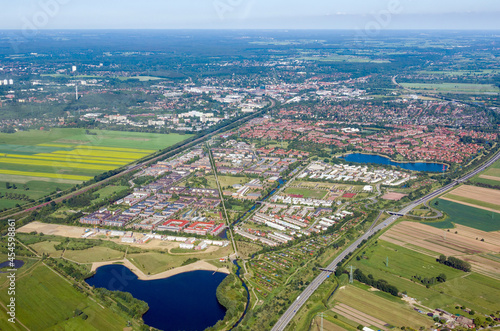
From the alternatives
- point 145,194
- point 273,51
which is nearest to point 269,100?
point 145,194

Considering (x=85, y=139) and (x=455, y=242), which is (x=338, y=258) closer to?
(x=455, y=242)

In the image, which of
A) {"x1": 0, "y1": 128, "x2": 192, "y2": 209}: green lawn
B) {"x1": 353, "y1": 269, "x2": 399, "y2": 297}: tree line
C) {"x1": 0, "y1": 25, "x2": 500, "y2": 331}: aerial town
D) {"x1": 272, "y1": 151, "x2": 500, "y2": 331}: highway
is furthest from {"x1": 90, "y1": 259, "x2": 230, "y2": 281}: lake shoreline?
{"x1": 0, "y1": 128, "x2": 192, "y2": 209}: green lawn

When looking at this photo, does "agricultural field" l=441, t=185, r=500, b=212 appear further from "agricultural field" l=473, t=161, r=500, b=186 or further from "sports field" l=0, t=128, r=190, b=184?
"sports field" l=0, t=128, r=190, b=184

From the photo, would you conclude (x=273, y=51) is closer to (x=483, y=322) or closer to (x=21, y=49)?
(x=21, y=49)

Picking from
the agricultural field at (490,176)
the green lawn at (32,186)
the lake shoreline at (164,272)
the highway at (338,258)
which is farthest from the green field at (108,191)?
the agricultural field at (490,176)

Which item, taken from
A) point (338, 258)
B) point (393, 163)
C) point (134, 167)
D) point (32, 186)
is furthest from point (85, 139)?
point (338, 258)

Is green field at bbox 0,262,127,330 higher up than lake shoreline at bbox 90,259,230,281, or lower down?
higher up

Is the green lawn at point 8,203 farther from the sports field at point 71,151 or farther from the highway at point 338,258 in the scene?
the highway at point 338,258
